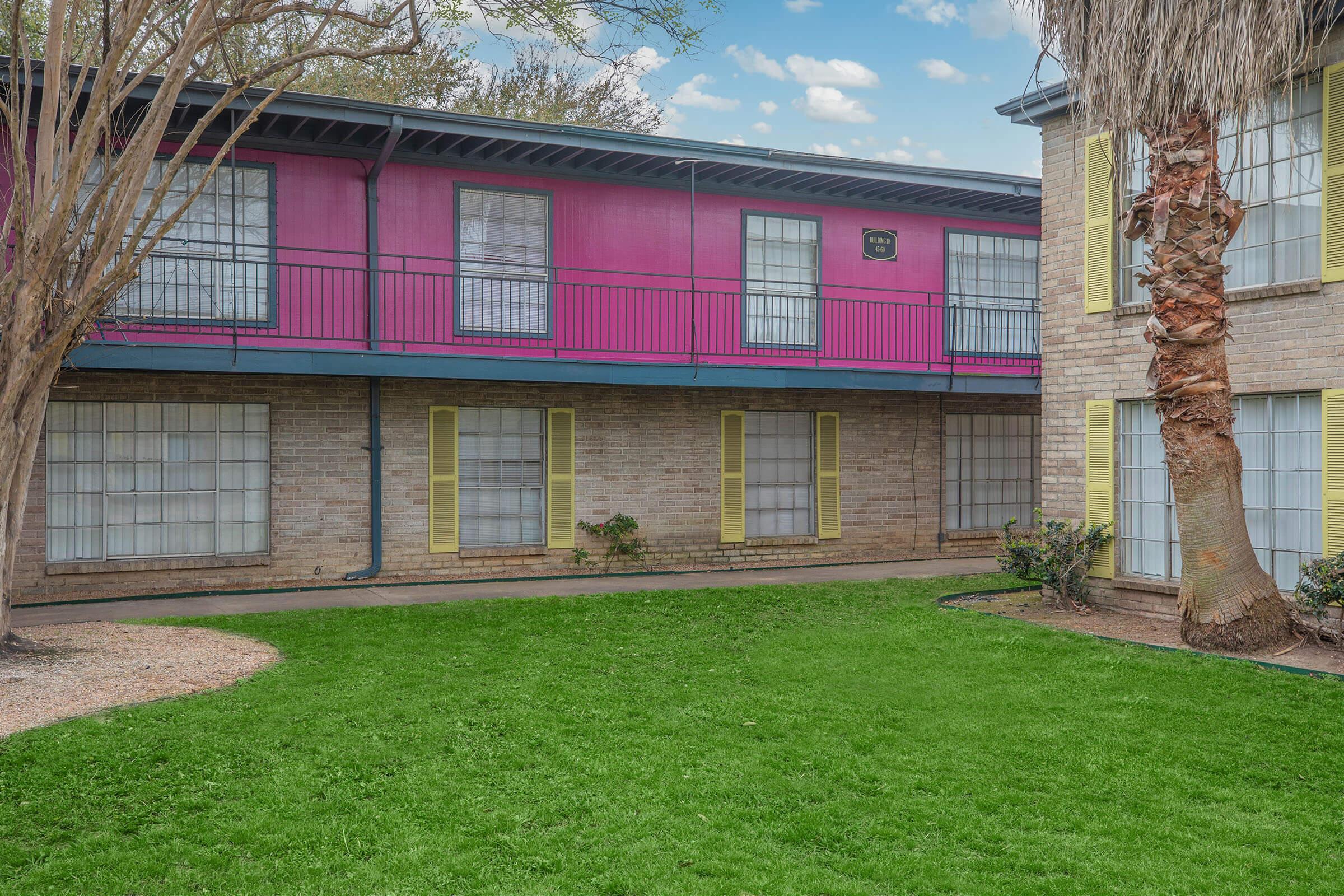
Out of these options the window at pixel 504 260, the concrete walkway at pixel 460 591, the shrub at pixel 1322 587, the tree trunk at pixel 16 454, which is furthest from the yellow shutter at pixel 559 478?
the shrub at pixel 1322 587

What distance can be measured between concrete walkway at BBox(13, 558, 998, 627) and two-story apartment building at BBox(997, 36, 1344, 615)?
3.36 metres

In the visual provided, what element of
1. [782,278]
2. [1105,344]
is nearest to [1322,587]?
[1105,344]

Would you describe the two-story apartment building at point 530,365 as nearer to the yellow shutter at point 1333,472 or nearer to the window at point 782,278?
the window at point 782,278

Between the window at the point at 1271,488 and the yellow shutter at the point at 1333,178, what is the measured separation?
43.9 inches

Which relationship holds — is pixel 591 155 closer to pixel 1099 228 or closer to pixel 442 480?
pixel 442 480

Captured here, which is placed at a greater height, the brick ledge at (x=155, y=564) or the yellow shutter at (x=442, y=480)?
the yellow shutter at (x=442, y=480)

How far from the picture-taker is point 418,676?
7688 millimetres

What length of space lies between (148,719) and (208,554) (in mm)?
6378

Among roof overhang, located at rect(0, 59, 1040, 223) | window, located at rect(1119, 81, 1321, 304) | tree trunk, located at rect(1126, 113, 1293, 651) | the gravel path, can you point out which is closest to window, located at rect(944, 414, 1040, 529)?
roof overhang, located at rect(0, 59, 1040, 223)

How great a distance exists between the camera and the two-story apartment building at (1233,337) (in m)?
8.80

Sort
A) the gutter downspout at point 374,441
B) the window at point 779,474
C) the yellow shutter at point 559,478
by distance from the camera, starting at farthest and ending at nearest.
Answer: the window at point 779,474 < the yellow shutter at point 559,478 < the gutter downspout at point 374,441

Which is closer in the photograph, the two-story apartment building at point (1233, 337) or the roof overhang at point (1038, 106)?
the two-story apartment building at point (1233, 337)

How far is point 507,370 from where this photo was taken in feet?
41.4

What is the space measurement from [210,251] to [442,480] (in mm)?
3755
